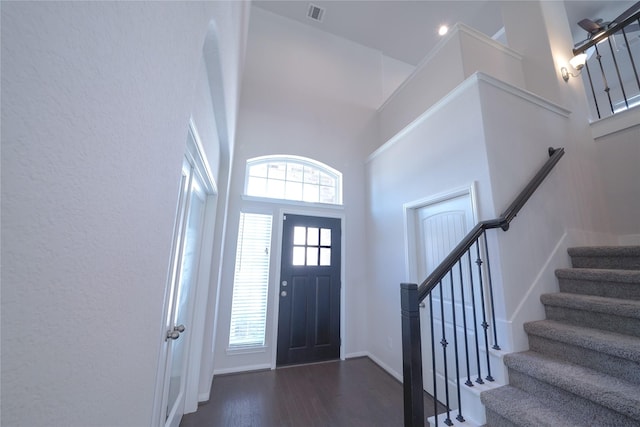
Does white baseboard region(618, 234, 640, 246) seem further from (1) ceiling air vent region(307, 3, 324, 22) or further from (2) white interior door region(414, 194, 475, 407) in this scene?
(1) ceiling air vent region(307, 3, 324, 22)

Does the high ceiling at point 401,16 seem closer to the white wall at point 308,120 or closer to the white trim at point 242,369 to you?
the white wall at point 308,120

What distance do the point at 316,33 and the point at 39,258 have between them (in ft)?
16.5

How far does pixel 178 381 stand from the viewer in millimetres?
1891

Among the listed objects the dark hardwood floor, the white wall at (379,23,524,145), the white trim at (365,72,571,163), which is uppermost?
the white wall at (379,23,524,145)

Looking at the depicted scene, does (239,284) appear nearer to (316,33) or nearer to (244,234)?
(244,234)

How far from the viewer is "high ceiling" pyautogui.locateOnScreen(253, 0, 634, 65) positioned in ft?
12.0

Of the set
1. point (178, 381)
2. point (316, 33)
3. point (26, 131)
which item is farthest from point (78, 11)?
point (316, 33)

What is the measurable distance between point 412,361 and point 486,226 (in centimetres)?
114

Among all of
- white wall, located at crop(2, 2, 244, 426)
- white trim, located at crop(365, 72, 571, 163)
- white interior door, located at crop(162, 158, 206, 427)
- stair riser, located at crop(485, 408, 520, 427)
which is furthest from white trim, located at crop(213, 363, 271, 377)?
white trim, located at crop(365, 72, 571, 163)

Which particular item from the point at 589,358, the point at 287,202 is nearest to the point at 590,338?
the point at 589,358

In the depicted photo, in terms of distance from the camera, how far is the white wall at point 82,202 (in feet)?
0.83

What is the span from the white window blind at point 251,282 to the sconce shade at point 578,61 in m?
4.19

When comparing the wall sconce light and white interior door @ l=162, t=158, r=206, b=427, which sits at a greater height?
the wall sconce light

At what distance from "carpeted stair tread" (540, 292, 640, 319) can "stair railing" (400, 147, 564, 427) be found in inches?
17.7
